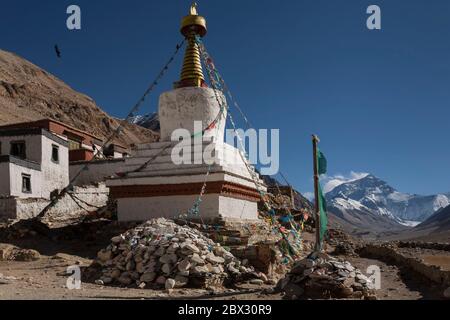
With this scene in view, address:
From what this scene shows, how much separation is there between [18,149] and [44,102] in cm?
4805

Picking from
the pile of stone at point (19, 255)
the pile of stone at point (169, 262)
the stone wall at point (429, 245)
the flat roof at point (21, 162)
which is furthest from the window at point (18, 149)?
the stone wall at point (429, 245)

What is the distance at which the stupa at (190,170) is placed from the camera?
48.5 feet

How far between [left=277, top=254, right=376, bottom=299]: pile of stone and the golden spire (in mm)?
10180

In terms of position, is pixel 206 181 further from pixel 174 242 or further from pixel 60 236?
pixel 60 236

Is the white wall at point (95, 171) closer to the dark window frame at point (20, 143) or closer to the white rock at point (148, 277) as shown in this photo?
the dark window frame at point (20, 143)

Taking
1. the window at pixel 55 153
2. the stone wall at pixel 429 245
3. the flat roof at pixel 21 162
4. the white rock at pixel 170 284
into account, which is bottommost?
the stone wall at pixel 429 245

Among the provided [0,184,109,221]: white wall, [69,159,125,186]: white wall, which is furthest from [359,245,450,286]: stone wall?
[69,159,125,186]: white wall

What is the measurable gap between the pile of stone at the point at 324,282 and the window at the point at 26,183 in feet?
53.8

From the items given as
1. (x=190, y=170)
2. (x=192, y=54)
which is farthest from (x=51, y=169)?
(x=190, y=170)

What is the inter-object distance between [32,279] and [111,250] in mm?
1922

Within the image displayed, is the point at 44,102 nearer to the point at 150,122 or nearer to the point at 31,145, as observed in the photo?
the point at 150,122

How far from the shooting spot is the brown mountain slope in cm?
6201
